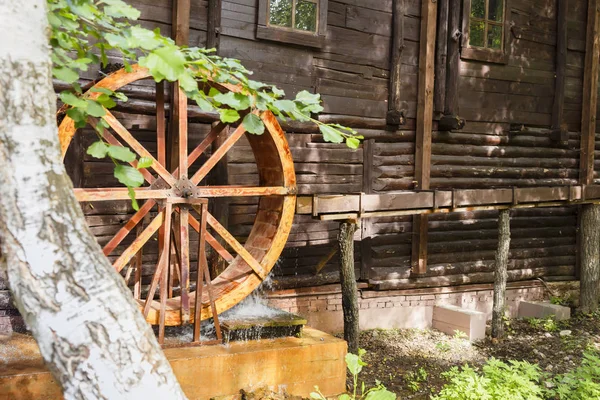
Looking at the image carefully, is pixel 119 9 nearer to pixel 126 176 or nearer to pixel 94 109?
pixel 94 109

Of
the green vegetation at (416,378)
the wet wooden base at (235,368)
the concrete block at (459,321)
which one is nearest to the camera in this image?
the wet wooden base at (235,368)

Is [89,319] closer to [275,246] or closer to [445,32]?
[275,246]

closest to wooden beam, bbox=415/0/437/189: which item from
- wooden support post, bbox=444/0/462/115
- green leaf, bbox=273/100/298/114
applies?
wooden support post, bbox=444/0/462/115

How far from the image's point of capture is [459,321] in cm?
809

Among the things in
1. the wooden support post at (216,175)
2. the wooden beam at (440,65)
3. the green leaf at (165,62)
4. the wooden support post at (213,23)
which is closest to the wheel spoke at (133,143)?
the wooden support post at (216,175)

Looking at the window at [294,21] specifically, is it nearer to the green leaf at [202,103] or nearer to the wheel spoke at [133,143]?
Answer: the wheel spoke at [133,143]

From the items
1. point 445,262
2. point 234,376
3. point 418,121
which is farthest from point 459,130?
point 234,376

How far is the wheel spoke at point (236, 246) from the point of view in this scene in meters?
5.68

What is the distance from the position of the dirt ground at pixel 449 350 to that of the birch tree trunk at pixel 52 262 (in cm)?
434

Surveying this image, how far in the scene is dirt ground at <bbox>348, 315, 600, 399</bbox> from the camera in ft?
21.4

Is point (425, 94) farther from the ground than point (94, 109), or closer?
farther from the ground

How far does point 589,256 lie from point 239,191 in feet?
17.6

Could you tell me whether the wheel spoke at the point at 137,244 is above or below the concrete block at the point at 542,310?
above

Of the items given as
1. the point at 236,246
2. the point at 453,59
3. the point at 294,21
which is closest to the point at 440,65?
the point at 453,59
